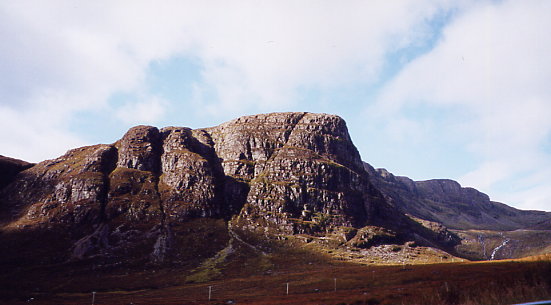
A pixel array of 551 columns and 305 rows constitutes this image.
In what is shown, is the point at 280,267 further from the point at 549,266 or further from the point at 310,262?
the point at 549,266

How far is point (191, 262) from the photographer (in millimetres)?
196375

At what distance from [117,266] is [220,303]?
5551 inches

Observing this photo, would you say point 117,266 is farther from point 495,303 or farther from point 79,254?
point 495,303

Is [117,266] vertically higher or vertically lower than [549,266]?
lower

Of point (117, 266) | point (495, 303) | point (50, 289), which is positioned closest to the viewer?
point (495, 303)

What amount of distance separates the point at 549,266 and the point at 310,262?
178342 millimetres

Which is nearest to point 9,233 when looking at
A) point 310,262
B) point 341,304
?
point 310,262

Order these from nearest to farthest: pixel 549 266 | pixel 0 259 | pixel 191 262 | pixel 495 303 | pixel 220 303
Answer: pixel 495 303, pixel 549 266, pixel 220 303, pixel 0 259, pixel 191 262

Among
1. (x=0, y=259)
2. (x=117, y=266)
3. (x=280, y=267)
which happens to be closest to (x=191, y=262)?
(x=117, y=266)

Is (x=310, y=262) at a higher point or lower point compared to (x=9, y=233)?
lower

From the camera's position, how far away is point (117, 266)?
183375mm

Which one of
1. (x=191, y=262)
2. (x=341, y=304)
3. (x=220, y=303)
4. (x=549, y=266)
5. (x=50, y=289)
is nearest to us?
(x=549, y=266)

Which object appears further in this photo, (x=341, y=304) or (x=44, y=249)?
(x=44, y=249)

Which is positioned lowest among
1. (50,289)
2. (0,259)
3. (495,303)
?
(50,289)
